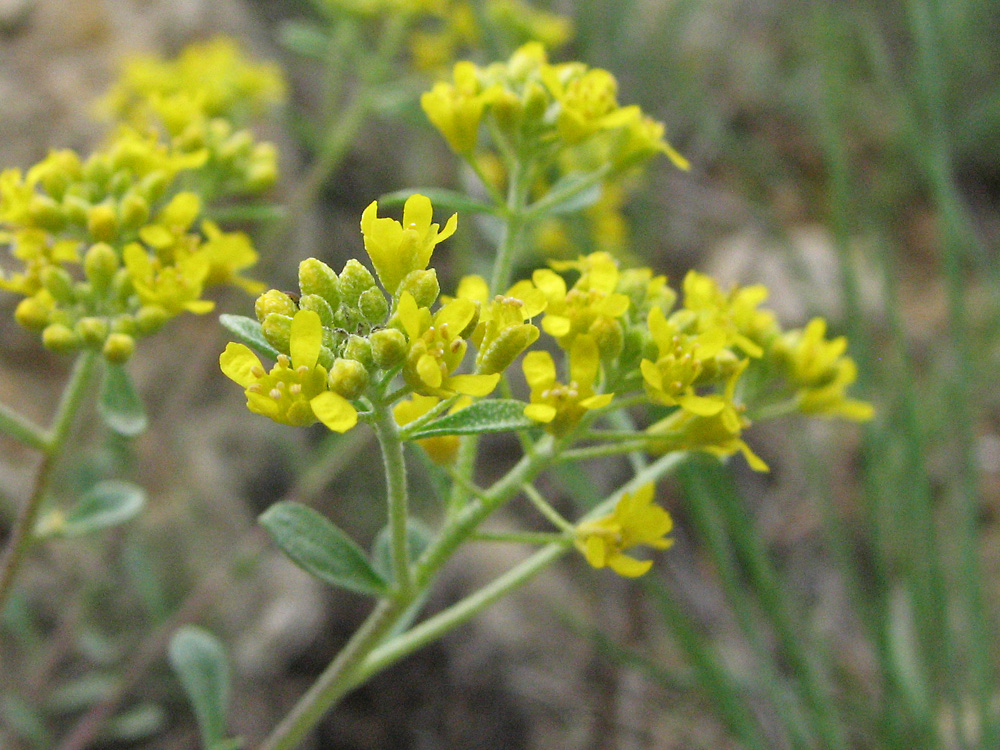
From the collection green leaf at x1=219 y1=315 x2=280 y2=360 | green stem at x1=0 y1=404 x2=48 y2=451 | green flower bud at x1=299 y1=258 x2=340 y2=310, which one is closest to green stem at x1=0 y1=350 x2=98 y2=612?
green stem at x1=0 y1=404 x2=48 y2=451

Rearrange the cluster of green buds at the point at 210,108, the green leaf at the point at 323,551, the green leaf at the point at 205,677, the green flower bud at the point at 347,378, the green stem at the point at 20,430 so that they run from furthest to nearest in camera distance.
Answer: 1. the cluster of green buds at the point at 210,108
2. the green leaf at the point at 205,677
3. the green stem at the point at 20,430
4. the green leaf at the point at 323,551
5. the green flower bud at the point at 347,378

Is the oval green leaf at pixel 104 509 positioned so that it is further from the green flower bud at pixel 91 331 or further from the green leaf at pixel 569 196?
the green leaf at pixel 569 196

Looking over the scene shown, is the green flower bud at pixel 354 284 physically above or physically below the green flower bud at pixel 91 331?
above

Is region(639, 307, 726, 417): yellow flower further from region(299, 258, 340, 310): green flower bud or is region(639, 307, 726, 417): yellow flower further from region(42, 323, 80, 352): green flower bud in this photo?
region(42, 323, 80, 352): green flower bud

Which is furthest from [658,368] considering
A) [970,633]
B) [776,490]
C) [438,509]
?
[776,490]

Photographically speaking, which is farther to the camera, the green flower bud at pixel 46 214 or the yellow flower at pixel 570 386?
the green flower bud at pixel 46 214

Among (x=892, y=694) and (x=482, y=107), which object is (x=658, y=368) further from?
(x=892, y=694)

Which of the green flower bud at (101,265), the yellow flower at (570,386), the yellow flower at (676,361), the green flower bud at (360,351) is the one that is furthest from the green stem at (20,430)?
the yellow flower at (676,361)
